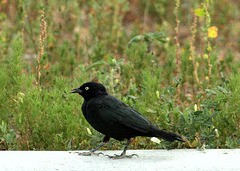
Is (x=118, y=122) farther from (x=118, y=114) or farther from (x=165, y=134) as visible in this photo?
(x=165, y=134)

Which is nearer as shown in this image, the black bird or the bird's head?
the black bird

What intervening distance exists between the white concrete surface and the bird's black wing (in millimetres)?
269

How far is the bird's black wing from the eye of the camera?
340cm

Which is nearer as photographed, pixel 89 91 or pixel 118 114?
pixel 118 114

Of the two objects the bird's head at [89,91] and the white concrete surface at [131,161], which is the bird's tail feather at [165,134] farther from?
the bird's head at [89,91]

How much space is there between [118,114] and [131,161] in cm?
36

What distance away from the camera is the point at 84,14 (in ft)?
33.6

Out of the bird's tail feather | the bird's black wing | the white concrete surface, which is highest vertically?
the bird's black wing

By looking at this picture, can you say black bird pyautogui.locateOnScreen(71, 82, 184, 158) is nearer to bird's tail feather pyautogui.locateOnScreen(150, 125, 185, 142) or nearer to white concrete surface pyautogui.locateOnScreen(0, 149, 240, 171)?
bird's tail feather pyautogui.locateOnScreen(150, 125, 185, 142)

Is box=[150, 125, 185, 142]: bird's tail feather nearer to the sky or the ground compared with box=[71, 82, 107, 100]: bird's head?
nearer to the ground

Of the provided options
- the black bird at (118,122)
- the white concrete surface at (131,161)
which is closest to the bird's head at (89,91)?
the black bird at (118,122)

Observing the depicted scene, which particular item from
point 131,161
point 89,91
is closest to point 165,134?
point 131,161

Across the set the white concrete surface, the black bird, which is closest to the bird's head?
the black bird

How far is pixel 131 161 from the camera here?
3.42 meters
